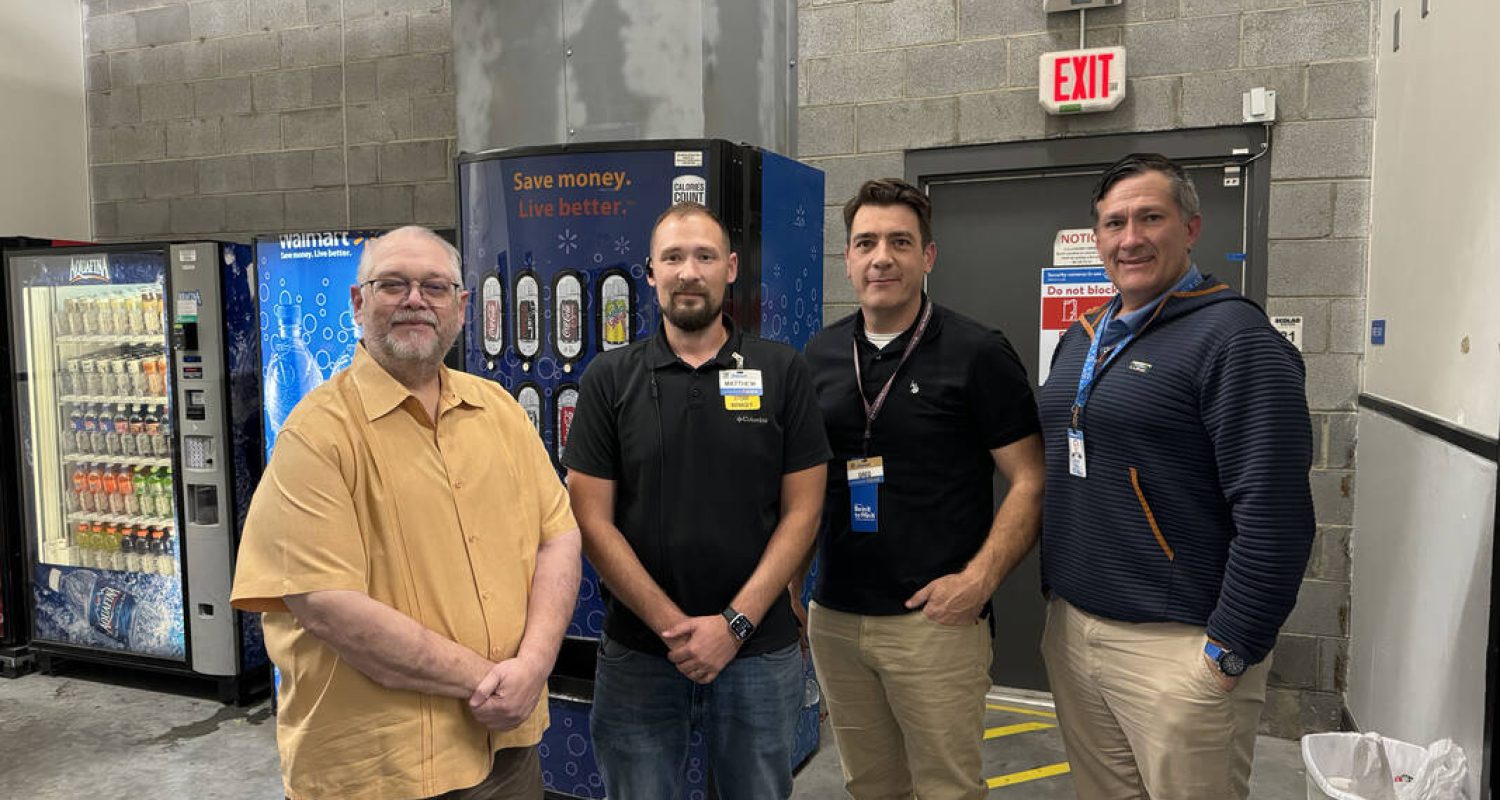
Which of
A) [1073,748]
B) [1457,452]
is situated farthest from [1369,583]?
[1073,748]

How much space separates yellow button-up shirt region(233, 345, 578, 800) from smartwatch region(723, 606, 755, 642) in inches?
16.6

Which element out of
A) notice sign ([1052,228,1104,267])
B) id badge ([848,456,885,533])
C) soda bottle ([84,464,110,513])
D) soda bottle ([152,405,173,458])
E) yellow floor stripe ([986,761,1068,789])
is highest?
notice sign ([1052,228,1104,267])

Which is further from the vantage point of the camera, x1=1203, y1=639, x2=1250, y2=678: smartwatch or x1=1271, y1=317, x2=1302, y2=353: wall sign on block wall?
x1=1271, y1=317, x2=1302, y2=353: wall sign on block wall

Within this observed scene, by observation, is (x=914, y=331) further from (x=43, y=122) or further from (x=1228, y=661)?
(x=43, y=122)

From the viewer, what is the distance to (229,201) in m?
5.01

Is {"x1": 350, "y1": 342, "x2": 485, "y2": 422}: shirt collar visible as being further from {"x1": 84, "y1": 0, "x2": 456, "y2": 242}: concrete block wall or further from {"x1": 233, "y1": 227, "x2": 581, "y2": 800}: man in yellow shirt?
{"x1": 84, "y1": 0, "x2": 456, "y2": 242}: concrete block wall

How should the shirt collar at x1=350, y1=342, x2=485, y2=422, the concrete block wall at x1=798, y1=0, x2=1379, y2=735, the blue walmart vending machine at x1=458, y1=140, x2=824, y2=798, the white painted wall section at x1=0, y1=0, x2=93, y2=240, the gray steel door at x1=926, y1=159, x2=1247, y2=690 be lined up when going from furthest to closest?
the white painted wall section at x1=0, y1=0, x2=93, y2=240 → the gray steel door at x1=926, y1=159, x2=1247, y2=690 → the concrete block wall at x1=798, y1=0, x2=1379, y2=735 → the blue walmart vending machine at x1=458, y1=140, x2=824, y2=798 → the shirt collar at x1=350, y1=342, x2=485, y2=422

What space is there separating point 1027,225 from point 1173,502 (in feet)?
7.25

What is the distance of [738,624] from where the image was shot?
193 centimetres

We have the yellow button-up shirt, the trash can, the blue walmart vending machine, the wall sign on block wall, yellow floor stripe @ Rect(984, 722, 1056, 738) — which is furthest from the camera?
yellow floor stripe @ Rect(984, 722, 1056, 738)

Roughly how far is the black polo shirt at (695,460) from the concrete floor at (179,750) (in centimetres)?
148

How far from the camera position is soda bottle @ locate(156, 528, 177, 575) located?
4195 millimetres

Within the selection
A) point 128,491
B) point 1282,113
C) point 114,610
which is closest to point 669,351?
point 1282,113

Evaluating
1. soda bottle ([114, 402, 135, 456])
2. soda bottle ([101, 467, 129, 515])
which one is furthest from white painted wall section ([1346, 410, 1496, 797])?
soda bottle ([101, 467, 129, 515])
